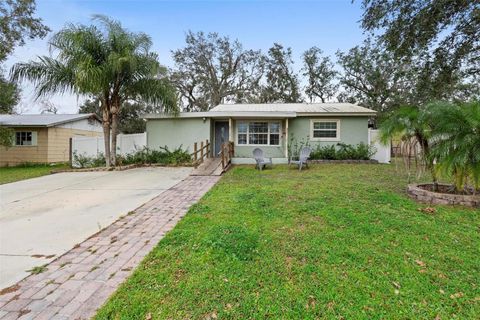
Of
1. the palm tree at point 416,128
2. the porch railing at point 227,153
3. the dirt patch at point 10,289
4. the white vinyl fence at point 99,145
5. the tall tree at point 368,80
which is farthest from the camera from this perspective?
the tall tree at point 368,80

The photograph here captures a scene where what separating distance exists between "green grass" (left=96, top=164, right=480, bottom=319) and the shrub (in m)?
7.50

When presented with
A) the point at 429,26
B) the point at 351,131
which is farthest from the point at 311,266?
the point at 351,131

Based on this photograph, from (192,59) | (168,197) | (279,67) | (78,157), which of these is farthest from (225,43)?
(168,197)

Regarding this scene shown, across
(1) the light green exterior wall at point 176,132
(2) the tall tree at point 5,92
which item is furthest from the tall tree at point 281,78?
(2) the tall tree at point 5,92

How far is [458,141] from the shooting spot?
15.1ft

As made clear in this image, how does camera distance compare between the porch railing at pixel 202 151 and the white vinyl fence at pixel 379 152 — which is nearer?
the porch railing at pixel 202 151

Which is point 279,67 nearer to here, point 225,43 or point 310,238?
point 225,43

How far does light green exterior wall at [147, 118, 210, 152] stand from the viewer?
1254 cm

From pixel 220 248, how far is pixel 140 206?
2787 mm

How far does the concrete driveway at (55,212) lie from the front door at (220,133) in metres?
5.22

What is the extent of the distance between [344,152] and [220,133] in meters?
6.25

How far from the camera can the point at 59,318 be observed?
1947 mm

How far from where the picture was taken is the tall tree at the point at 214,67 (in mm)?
27250

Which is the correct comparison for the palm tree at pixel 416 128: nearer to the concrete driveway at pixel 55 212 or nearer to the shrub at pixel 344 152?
the concrete driveway at pixel 55 212
